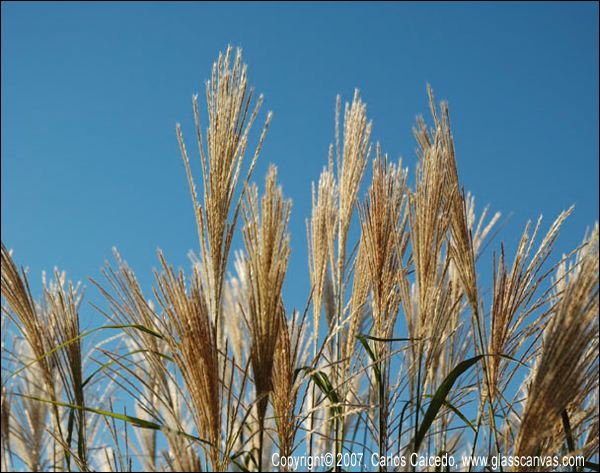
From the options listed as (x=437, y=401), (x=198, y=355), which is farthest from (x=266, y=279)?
(x=437, y=401)

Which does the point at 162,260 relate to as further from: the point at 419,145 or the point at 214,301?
the point at 419,145

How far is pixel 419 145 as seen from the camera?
2.28 meters

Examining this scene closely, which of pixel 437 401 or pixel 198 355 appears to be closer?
pixel 198 355

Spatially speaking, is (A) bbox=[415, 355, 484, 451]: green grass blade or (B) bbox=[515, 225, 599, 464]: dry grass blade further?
(A) bbox=[415, 355, 484, 451]: green grass blade

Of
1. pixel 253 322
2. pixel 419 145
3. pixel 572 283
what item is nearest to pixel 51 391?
pixel 253 322

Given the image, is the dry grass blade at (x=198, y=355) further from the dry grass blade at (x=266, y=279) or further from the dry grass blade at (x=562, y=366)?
the dry grass blade at (x=562, y=366)

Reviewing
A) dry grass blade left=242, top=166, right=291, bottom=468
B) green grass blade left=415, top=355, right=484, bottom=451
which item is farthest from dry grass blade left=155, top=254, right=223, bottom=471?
green grass blade left=415, top=355, right=484, bottom=451

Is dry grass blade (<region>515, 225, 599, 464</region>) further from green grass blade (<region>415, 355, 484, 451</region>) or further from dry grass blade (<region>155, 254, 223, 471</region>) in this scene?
dry grass blade (<region>155, 254, 223, 471</region>)

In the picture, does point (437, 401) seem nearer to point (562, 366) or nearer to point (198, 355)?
point (562, 366)

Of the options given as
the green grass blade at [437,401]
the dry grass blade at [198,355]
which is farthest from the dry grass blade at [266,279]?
the green grass blade at [437,401]

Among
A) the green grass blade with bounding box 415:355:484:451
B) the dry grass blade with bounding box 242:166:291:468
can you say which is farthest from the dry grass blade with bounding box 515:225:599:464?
the dry grass blade with bounding box 242:166:291:468

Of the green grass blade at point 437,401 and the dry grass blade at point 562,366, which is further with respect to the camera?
the green grass blade at point 437,401

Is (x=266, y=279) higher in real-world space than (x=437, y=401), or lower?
higher

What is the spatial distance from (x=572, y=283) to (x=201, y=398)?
0.82 metres
